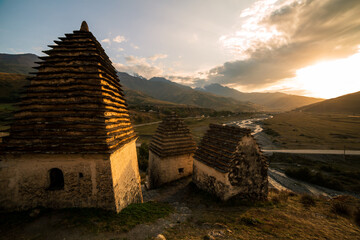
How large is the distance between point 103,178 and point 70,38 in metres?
7.32

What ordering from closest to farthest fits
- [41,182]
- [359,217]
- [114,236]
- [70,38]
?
[114,236] < [41,182] < [70,38] < [359,217]

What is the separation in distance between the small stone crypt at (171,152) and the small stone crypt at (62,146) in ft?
19.3

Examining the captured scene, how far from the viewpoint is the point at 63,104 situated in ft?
21.5

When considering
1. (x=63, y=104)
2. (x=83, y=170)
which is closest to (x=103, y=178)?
(x=83, y=170)

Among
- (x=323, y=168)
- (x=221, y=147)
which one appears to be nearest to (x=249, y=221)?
(x=221, y=147)

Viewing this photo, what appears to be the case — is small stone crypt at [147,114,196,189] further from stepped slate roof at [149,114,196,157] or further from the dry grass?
the dry grass

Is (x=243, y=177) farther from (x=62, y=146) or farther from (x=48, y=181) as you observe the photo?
(x=48, y=181)

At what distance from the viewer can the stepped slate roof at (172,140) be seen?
41.4 ft

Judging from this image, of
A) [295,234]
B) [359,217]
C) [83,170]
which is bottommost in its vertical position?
[359,217]

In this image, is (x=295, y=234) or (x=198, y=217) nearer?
(x=295, y=234)

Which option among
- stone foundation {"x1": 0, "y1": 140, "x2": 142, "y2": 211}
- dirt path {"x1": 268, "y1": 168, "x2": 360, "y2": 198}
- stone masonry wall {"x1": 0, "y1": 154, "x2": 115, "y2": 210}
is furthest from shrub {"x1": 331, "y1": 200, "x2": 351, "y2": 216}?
stone masonry wall {"x1": 0, "y1": 154, "x2": 115, "y2": 210}

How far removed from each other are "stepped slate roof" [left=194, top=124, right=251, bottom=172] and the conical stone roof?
248 inches

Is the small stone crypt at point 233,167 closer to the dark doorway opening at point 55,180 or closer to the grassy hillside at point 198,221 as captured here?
the grassy hillside at point 198,221

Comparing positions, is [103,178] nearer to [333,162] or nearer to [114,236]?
[114,236]
